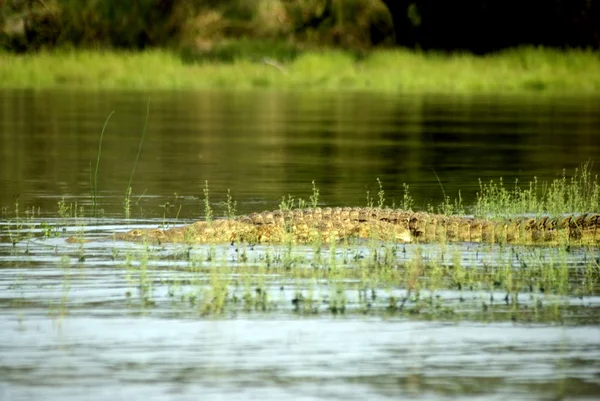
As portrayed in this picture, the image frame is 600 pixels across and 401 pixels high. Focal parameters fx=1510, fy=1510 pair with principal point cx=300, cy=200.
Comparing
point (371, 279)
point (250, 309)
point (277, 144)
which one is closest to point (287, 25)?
point (277, 144)

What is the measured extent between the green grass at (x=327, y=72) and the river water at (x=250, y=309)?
20370 millimetres

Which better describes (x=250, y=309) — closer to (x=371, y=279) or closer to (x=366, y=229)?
(x=371, y=279)

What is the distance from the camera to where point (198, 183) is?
18.7 metres

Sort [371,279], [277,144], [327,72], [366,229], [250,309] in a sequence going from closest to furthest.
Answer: [250,309]
[371,279]
[366,229]
[277,144]
[327,72]

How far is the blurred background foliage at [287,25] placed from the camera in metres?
52.2

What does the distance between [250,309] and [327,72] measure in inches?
1393

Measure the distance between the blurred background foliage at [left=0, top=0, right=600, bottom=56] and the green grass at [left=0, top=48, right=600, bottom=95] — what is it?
10.7 ft

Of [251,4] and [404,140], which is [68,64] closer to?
[251,4]

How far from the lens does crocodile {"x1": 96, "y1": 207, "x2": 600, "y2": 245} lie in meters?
12.8

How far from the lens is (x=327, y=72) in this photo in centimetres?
4488

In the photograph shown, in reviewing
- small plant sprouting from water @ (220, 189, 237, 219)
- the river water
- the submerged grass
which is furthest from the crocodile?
small plant sprouting from water @ (220, 189, 237, 219)

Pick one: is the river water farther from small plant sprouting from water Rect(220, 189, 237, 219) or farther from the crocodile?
the crocodile

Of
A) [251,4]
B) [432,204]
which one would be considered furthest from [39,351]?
[251,4]

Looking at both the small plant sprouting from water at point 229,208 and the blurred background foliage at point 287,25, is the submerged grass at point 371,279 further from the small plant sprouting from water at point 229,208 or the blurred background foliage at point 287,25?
the blurred background foliage at point 287,25
